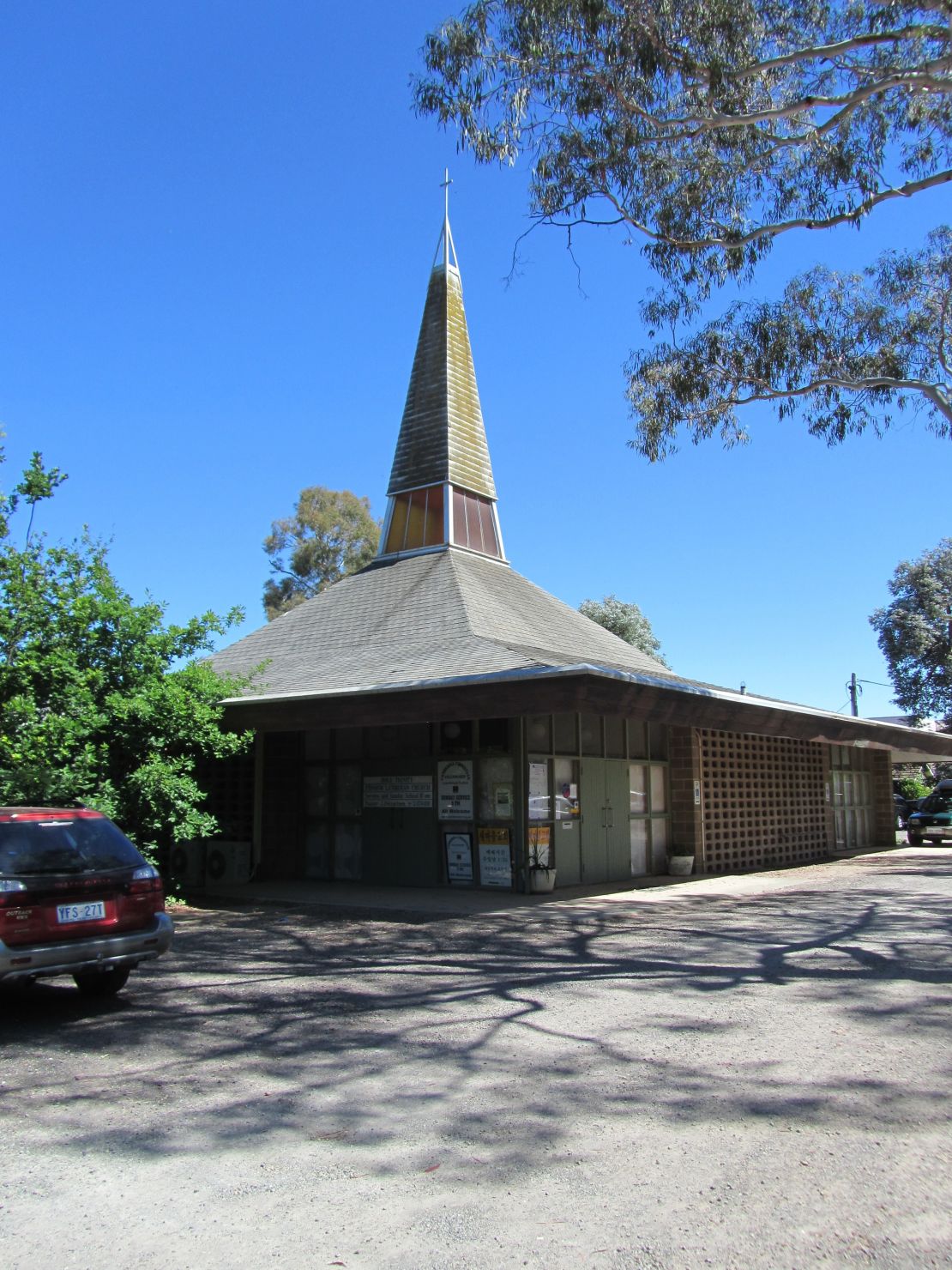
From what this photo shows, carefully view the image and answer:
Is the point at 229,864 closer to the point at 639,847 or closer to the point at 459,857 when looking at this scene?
the point at 459,857

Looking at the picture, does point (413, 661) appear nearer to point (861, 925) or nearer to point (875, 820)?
point (861, 925)

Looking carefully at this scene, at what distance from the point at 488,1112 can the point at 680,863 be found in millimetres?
13226

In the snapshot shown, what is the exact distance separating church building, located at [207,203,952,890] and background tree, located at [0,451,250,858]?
1.63m

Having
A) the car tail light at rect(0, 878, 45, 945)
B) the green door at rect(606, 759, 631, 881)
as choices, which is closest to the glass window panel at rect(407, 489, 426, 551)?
the green door at rect(606, 759, 631, 881)

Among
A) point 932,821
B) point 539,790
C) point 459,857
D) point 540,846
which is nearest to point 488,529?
point 539,790

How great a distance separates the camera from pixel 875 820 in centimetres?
2656

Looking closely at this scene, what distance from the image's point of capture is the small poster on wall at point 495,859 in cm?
1436

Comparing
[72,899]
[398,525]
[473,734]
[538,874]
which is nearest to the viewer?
[72,899]

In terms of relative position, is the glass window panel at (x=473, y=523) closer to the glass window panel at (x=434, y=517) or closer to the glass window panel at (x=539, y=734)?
the glass window panel at (x=434, y=517)

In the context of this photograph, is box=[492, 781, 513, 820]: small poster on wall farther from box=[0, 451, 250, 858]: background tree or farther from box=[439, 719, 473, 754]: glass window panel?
box=[0, 451, 250, 858]: background tree

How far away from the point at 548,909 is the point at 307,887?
Result: 191 inches

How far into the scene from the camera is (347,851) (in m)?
16.3

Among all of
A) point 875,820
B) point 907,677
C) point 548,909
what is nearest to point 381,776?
point 548,909

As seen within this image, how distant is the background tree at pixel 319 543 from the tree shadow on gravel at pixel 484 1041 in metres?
33.4
